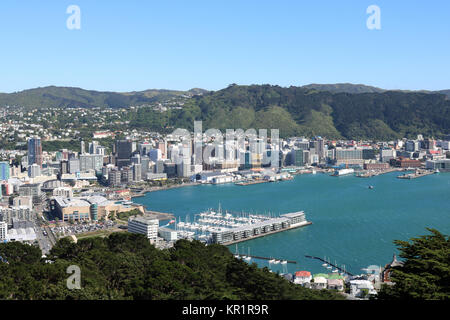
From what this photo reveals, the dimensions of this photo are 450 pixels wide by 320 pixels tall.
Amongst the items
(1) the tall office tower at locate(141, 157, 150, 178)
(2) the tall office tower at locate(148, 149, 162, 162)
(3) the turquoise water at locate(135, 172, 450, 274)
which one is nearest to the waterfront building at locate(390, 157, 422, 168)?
(3) the turquoise water at locate(135, 172, 450, 274)

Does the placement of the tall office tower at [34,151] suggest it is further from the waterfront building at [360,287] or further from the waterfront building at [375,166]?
the waterfront building at [360,287]

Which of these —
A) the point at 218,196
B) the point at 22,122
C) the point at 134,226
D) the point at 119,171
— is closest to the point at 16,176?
the point at 119,171

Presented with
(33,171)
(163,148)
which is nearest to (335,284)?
(33,171)

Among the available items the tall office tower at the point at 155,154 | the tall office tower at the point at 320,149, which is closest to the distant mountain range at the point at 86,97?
the tall office tower at the point at 320,149

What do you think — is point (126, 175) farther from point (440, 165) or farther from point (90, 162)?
point (440, 165)

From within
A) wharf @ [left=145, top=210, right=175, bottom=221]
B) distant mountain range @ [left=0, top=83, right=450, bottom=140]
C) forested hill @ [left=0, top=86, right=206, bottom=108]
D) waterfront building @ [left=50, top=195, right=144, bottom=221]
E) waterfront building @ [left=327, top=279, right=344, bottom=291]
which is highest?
forested hill @ [left=0, top=86, right=206, bottom=108]

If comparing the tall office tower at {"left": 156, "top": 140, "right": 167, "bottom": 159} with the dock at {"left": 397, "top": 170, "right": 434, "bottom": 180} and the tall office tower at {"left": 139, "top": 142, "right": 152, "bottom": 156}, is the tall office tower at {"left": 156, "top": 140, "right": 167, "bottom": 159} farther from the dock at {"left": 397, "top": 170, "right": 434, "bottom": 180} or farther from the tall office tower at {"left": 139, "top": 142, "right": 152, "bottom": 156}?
the dock at {"left": 397, "top": 170, "right": 434, "bottom": 180}

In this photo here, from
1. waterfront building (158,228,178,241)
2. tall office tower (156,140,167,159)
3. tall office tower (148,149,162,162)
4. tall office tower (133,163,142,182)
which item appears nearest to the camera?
waterfront building (158,228,178,241)
